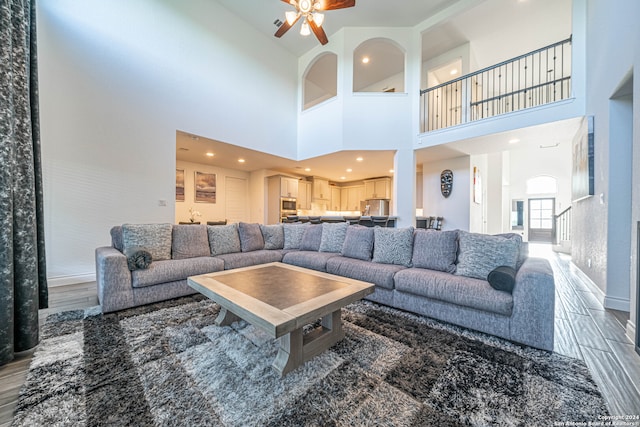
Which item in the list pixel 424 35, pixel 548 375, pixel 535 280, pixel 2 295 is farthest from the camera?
pixel 424 35

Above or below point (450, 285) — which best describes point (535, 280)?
above

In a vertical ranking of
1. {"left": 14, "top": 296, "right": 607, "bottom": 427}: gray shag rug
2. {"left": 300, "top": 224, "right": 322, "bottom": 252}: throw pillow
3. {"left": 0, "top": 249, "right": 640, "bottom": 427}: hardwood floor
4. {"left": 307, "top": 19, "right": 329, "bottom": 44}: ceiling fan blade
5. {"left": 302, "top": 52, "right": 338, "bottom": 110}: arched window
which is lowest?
{"left": 0, "top": 249, "right": 640, "bottom": 427}: hardwood floor

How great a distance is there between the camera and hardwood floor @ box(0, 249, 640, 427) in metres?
1.27

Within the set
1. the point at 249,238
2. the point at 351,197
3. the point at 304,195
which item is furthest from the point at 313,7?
the point at 351,197

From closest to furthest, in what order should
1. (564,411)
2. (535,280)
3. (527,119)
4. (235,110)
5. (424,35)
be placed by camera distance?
(564,411), (535,280), (527,119), (235,110), (424,35)

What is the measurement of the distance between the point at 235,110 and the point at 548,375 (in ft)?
19.4

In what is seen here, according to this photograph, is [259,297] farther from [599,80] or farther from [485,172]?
[485,172]

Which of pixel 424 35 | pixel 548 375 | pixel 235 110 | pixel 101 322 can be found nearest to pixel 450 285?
pixel 548 375

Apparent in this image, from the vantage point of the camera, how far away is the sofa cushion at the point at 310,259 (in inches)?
124

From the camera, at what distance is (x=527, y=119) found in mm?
4039

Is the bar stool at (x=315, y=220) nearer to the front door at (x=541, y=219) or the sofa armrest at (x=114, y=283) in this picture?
the sofa armrest at (x=114, y=283)

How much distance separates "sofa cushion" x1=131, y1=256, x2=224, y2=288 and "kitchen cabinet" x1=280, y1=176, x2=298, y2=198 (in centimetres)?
443

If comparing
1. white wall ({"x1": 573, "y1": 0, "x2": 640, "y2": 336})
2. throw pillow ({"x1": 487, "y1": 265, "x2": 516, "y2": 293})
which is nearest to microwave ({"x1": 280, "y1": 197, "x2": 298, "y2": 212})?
throw pillow ({"x1": 487, "y1": 265, "x2": 516, "y2": 293})

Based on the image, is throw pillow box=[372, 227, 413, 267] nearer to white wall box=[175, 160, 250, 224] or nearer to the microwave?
the microwave
